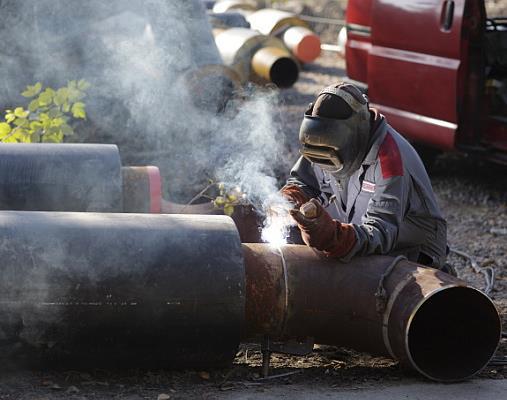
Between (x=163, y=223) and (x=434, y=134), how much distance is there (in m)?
4.42

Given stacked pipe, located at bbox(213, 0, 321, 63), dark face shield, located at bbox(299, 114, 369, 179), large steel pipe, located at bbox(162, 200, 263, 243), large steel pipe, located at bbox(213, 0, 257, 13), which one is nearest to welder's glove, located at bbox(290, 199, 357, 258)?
dark face shield, located at bbox(299, 114, 369, 179)

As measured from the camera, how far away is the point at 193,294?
4.02 m

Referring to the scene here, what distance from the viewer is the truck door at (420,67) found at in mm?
7746

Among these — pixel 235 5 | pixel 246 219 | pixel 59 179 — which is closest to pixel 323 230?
pixel 246 219

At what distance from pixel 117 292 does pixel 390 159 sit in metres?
1.56

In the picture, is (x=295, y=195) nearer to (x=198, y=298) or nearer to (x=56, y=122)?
(x=198, y=298)

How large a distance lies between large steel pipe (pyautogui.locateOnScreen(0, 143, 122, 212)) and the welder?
1.03m

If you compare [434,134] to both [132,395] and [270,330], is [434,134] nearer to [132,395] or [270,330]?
[270,330]

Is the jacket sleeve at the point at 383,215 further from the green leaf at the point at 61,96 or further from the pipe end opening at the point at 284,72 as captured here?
the pipe end opening at the point at 284,72

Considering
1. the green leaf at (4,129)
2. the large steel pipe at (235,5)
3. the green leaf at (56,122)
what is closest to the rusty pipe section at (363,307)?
the green leaf at (56,122)

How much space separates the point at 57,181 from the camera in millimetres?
4801

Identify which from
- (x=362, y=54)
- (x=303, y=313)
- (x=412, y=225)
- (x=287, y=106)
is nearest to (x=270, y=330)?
(x=303, y=313)

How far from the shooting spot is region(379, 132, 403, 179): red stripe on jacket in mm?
4609

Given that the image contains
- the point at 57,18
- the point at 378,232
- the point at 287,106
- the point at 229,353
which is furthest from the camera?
the point at 287,106
